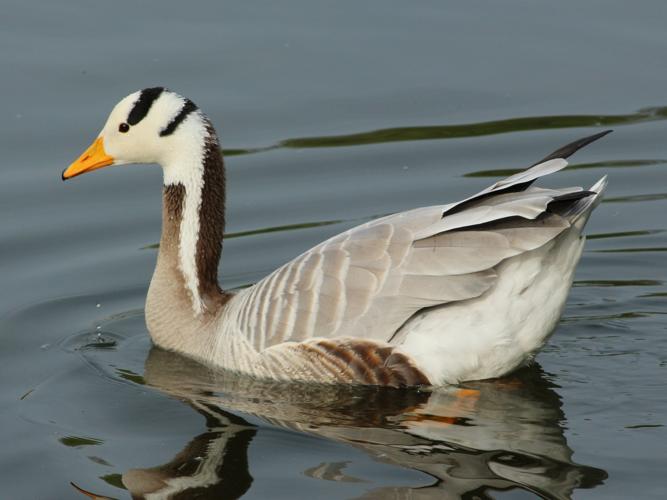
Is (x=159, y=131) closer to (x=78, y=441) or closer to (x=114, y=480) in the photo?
(x=78, y=441)

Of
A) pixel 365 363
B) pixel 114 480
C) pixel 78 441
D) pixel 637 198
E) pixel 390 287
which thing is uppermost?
pixel 637 198

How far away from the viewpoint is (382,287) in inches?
344

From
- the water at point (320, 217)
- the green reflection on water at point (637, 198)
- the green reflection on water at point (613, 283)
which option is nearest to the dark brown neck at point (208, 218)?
the water at point (320, 217)

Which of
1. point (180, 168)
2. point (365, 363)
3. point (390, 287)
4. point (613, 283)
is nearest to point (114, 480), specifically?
A: point (365, 363)

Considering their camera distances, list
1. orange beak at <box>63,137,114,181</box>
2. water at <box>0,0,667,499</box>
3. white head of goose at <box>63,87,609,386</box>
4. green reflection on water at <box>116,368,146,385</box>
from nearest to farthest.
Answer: water at <box>0,0,667,499</box> < white head of goose at <box>63,87,609,386</box> < green reflection on water at <box>116,368,146,385</box> < orange beak at <box>63,137,114,181</box>

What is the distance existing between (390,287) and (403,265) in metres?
0.17

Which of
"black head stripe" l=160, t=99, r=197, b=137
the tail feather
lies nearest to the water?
the tail feather

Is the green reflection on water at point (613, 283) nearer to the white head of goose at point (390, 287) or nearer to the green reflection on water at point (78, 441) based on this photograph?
the white head of goose at point (390, 287)

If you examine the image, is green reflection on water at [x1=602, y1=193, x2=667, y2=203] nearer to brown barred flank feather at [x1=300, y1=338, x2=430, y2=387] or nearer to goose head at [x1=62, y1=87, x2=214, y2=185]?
brown barred flank feather at [x1=300, y1=338, x2=430, y2=387]

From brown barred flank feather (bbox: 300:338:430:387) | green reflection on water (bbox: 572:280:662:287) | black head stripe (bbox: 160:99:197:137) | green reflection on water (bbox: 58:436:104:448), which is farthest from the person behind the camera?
green reflection on water (bbox: 572:280:662:287)

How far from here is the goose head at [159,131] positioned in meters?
9.81

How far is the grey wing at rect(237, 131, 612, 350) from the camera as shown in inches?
330

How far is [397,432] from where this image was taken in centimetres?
834

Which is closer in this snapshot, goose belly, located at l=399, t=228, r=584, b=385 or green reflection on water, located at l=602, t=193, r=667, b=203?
goose belly, located at l=399, t=228, r=584, b=385
